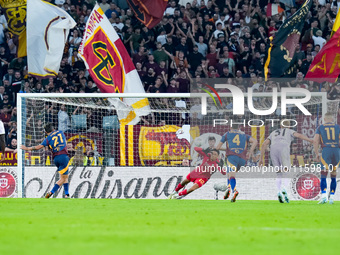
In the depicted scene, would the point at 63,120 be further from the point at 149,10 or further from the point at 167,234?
the point at 167,234

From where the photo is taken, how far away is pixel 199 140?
20109 mm

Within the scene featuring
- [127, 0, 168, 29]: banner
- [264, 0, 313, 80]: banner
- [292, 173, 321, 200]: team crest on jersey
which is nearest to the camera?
[292, 173, 321, 200]: team crest on jersey

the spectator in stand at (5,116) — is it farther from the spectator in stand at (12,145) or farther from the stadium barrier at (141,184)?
the stadium barrier at (141,184)

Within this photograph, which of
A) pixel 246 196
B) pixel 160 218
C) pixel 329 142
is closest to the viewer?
pixel 160 218

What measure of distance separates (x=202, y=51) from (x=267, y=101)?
4478 millimetres

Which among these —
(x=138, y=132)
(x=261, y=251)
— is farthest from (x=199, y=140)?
(x=261, y=251)

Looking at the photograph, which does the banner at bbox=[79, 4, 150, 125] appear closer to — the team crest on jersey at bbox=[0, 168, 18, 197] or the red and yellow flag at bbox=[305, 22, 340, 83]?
the team crest on jersey at bbox=[0, 168, 18, 197]

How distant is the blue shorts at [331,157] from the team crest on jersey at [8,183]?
9.23 m

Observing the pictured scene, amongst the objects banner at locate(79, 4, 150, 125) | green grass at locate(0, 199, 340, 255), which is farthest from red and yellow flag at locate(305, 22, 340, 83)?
green grass at locate(0, 199, 340, 255)

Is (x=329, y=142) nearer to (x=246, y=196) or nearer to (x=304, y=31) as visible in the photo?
(x=246, y=196)

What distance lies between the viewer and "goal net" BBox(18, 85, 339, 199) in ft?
64.8

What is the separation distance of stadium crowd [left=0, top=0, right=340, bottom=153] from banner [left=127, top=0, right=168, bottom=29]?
1.22 metres

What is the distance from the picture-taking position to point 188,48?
78.5 feet

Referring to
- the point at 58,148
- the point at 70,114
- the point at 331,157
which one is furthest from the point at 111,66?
the point at 331,157
